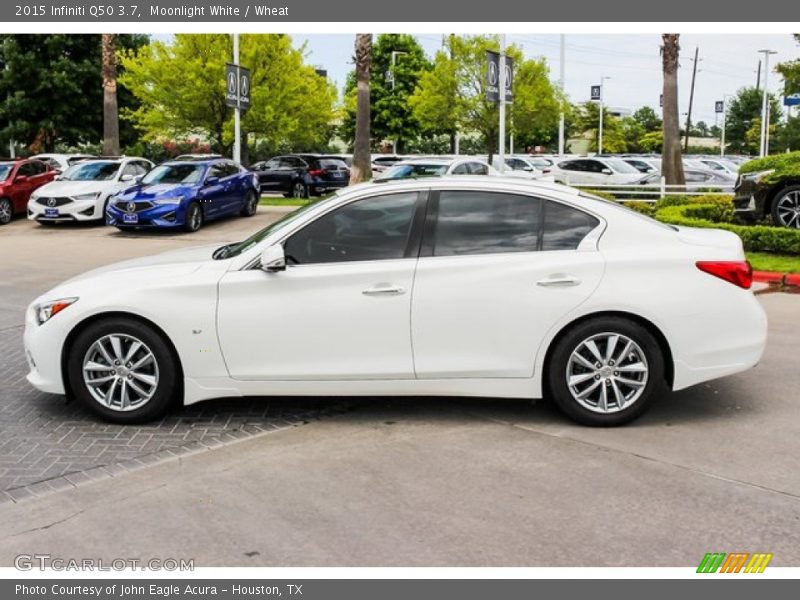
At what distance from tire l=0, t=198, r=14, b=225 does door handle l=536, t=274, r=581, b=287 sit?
2093 centimetres

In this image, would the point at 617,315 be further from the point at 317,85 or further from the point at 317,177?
the point at 317,85

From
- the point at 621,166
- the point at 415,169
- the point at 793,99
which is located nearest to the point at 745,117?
the point at 621,166

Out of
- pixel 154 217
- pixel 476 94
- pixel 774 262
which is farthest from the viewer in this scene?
pixel 476 94

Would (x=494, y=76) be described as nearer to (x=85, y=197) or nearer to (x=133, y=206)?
(x=133, y=206)

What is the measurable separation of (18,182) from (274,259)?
21.0 meters

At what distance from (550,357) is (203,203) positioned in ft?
52.5

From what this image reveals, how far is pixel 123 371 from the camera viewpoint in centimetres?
591

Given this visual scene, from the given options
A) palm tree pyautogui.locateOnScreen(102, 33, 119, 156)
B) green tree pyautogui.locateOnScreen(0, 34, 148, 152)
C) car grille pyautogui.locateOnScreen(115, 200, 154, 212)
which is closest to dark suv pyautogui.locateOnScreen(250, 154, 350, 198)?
palm tree pyautogui.locateOnScreen(102, 33, 119, 156)

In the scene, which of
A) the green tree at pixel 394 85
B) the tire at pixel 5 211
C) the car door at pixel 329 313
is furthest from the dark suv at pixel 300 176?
the car door at pixel 329 313

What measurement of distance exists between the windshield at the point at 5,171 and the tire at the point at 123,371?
20.3 meters

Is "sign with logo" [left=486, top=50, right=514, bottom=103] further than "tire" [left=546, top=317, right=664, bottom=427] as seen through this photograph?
Yes

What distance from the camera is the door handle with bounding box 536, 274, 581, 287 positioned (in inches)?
225

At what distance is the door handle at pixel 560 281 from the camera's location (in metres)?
5.70

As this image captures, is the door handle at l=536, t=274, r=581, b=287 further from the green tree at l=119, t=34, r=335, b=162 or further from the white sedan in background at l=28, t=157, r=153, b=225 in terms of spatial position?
the green tree at l=119, t=34, r=335, b=162
